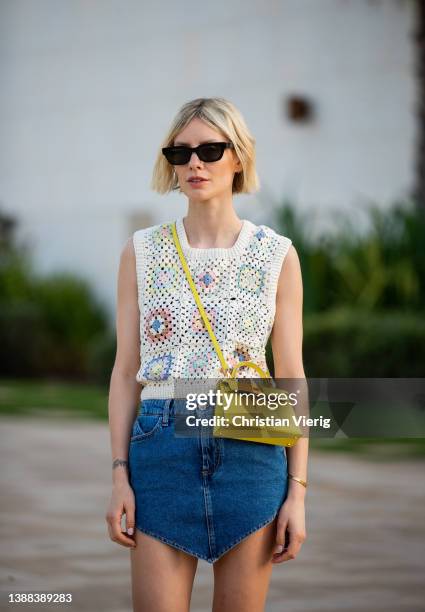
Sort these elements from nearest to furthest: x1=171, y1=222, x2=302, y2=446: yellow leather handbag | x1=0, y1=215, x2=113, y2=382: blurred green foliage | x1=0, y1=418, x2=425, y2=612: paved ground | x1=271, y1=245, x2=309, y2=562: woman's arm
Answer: x1=171, y1=222, x2=302, y2=446: yellow leather handbag → x1=271, y1=245, x2=309, y2=562: woman's arm → x1=0, y1=418, x2=425, y2=612: paved ground → x1=0, y1=215, x2=113, y2=382: blurred green foliage

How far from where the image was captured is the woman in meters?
2.58

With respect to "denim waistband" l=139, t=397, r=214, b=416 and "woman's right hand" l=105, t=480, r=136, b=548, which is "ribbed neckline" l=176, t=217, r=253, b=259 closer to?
"denim waistband" l=139, t=397, r=214, b=416

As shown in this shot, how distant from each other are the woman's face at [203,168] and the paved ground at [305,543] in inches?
88.9

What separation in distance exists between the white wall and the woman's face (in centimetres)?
1141

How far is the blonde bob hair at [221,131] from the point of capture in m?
2.74

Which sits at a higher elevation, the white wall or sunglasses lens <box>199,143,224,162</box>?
the white wall

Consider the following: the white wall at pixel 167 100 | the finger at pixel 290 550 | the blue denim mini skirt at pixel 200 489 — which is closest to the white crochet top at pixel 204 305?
the blue denim mini skirt at pixel 200 489

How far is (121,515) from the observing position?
2629 millimetres

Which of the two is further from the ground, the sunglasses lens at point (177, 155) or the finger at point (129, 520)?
the sunglasses lens at point (177, 155)

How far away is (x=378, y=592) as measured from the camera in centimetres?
471

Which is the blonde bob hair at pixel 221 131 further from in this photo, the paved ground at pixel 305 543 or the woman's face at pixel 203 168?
the paved ground at pixel 305 543

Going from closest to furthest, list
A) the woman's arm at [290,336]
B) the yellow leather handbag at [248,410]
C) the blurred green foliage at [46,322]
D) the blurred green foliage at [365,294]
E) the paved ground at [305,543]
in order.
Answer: the yellow leather handbag at [248,410], the woman's arm at [290,336], the paved ground at [305,543], the blurred green foliage at [365,294], the blurred green foliage at [46,322]

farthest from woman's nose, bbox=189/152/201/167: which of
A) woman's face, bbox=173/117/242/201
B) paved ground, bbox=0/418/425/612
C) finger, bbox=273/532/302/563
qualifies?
paved ground, bbox=0/418/425/612

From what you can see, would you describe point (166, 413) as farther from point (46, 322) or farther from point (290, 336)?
point (46, 322)
